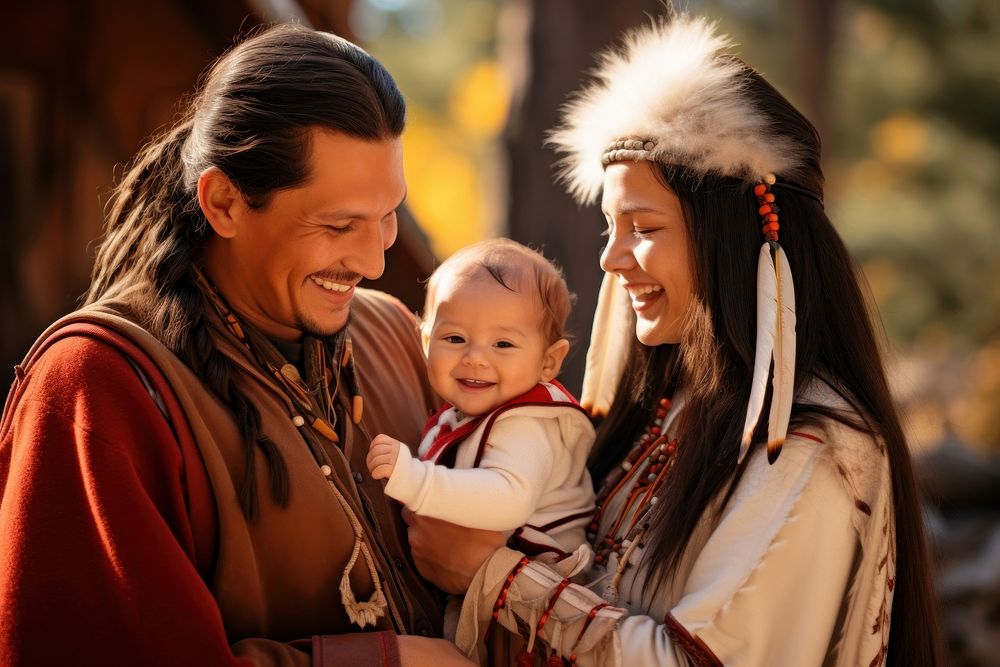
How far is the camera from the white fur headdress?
8.05 ft

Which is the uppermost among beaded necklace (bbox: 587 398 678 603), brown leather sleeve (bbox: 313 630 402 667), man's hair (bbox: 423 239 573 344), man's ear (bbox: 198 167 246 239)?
man's ear (bbox: 198 167 246 239)

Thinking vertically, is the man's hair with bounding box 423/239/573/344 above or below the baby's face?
above

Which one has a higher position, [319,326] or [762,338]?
[762,338]

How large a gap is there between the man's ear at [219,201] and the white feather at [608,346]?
106 cm

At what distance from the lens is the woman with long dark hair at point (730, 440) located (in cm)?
237

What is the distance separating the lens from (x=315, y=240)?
8.45 ft

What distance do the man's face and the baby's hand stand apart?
0.35 metres

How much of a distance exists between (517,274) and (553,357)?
24 cm

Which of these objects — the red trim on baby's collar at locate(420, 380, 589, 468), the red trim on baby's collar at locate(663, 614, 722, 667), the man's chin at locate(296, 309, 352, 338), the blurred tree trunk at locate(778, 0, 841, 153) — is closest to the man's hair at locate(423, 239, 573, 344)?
the red trim on baby's collar at locate(420, 380, 589, 468)

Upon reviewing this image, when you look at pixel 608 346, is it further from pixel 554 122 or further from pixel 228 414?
pixel 554 122

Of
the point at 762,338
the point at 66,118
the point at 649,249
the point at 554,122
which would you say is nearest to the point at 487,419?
the point at 649,249

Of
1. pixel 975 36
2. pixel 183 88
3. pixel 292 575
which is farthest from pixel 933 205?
pixel 292 575

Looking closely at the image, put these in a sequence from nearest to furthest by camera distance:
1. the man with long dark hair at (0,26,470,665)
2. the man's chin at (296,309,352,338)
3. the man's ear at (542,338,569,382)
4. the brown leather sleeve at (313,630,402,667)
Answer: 1. the man with long dark hair at (0,26,470,665)
2. the brown leather sleeve at (313,630,402,667)
3. the man's chin at (296,309,352,338)
4. the man's ear at (542,338,569,382)

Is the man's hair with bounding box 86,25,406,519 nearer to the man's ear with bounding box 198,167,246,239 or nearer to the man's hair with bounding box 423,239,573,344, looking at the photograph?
the man's ear with bounding box 198,167,246,239
